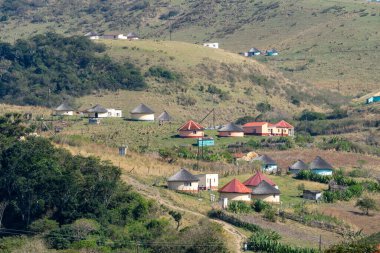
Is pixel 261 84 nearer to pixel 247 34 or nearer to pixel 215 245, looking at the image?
pixel 247 34

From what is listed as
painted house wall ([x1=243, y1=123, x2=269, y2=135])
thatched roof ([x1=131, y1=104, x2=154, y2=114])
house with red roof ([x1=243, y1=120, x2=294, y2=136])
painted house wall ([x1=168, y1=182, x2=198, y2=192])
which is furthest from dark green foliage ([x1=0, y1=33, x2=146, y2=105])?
painted house wall ([x1=168, y1=182, x2=198, y2=192])

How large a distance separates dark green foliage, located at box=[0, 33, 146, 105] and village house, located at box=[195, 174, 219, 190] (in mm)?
37153

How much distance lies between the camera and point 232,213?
60.0m

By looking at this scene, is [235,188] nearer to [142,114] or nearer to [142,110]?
[142,114]

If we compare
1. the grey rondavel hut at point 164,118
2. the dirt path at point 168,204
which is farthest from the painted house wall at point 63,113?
the dirt path at point 168,204

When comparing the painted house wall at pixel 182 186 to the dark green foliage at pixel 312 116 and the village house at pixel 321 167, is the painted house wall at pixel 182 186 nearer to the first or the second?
the village house at pixel 321 167

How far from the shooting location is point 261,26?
14412 centimetres

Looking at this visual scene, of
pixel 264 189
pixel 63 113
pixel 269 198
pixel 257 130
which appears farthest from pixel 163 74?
pixel 269 198

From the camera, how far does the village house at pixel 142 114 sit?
308ft

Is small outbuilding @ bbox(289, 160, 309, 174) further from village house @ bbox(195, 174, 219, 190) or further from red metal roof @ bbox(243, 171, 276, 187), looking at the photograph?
village house @ bbox(195, 174, 219, 190)

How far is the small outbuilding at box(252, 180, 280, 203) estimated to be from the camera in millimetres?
64000

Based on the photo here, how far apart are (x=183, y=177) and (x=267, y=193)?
4.45 m

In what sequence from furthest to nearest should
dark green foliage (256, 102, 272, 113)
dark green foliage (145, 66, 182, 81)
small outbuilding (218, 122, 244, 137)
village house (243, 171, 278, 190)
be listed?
dark green foliage (145, 66, 182, 81), dark green foliage (256, 102, 272, 113), small outbuilding (218, 122, 244, 137), village house (243, 171, 278, 190)

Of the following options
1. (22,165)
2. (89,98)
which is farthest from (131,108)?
(22,165)
